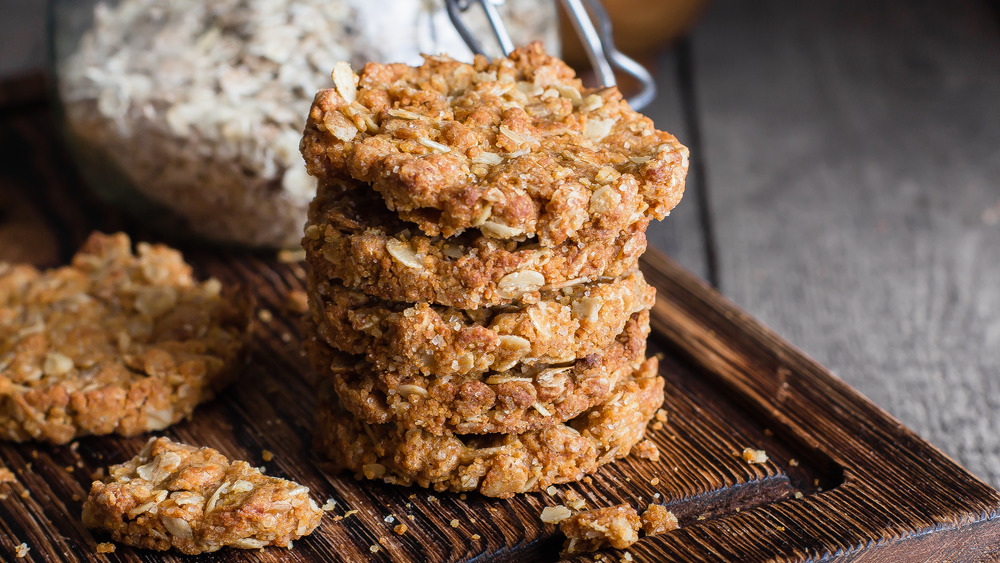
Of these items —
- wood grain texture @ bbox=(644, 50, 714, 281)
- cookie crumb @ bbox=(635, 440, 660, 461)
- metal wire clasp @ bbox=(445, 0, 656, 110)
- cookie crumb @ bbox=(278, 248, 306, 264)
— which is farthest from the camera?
wood grain texture @ bbox=(644, 50, 714, 281)

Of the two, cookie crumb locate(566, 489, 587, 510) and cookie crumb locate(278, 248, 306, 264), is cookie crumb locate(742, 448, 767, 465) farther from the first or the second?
cookie crumb locate(278, 248, 306, 264)

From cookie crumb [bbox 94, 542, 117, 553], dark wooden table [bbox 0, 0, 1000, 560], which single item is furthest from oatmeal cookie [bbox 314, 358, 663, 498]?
dark wooden table [bbox 0, 0, 1000, 560]

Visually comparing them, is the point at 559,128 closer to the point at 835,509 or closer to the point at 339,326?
the point at 339,326

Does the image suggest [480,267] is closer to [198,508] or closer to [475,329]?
[475,329]

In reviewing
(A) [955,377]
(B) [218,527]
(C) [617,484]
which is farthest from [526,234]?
(A) [955,377]

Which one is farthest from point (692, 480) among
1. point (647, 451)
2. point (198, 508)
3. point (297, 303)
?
point (297, 303)
